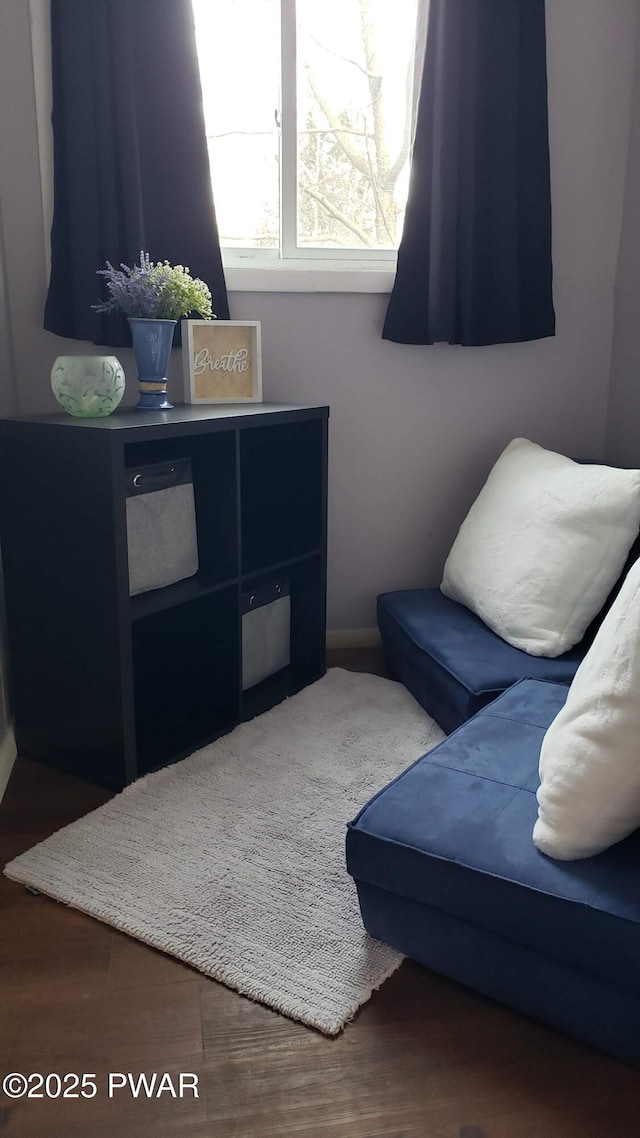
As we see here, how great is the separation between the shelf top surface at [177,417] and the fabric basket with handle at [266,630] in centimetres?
48

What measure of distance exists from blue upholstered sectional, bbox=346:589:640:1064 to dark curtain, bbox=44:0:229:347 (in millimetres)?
1499

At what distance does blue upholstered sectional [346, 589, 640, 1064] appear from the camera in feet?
3.81

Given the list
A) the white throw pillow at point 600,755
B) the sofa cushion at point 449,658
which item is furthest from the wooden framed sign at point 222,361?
the white throw pillow at point 600,755

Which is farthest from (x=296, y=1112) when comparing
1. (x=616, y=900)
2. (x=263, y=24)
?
(x=263, y=24)

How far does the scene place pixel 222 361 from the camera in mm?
2277

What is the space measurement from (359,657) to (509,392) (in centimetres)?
97

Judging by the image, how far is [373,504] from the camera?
107 inches

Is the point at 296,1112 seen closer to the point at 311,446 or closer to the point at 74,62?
the point at 311,446

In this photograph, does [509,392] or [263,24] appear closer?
[263,24]

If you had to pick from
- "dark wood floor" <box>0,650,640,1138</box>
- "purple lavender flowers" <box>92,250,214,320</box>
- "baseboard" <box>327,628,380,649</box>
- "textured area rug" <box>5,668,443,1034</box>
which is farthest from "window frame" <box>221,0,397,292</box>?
"dark wood floor" <box>0,650,640,1138</box>

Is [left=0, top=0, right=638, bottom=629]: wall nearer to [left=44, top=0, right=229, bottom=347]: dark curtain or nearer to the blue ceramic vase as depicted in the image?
[left=44, top=0, right=229, bottom=347]: dark curtain

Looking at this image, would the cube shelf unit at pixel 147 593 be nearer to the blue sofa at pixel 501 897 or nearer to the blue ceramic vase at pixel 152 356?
the blue ceramic vase at pixel 152 356

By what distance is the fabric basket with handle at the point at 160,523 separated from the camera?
1931 millimetres

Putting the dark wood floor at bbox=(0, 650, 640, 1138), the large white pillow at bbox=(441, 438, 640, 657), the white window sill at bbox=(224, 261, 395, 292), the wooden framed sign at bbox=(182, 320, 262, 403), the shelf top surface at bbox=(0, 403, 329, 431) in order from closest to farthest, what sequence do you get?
the dark wood floor at bbox=(0, 650, 640, 1138)
the shelf top surface at bbox=(0, 403, 329, 431)
the large white pillow at bbox=(441, 438, 640, 657)
the wooden framed sign at bbox=(182, 320, 262, 403)
the white window sill at bbox=(224, 261, 395, 292)
